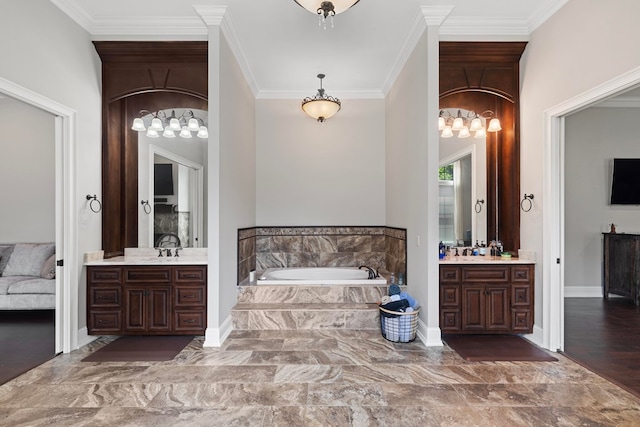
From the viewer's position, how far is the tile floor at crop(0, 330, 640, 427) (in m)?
2.24

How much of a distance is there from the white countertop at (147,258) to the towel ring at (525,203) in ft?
11.3

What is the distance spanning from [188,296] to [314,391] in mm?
1732

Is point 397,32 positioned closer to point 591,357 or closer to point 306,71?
point 306,71

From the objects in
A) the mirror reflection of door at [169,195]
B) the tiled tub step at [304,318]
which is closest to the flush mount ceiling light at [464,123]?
the tiled tub step at [304,318]

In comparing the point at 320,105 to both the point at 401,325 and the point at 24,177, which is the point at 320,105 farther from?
the point at 24,177

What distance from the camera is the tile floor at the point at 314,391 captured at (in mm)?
2238

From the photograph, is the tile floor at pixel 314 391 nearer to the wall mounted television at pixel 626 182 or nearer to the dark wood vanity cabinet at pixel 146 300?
the dark wood vanity cabinet at pixel 146 300

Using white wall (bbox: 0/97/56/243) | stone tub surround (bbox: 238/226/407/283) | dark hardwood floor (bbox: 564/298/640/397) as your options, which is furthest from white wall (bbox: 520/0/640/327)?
white wall (bbox: 0/97/56/243)

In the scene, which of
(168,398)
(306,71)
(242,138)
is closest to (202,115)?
(242,138)

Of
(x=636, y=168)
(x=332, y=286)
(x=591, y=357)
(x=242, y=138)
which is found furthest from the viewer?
(x=636, y=168)

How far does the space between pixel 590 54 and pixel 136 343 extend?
16.3 ft

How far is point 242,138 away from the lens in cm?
454

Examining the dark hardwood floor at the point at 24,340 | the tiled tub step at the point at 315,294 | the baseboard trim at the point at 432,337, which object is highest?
the tiled tub step at the point at 315,294

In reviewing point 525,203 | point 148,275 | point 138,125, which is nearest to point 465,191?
point 525,203
